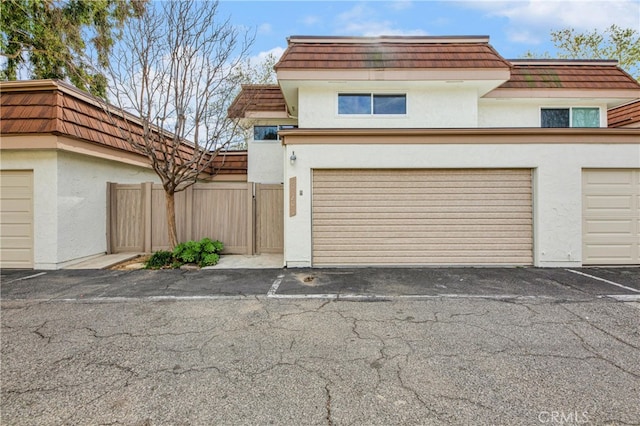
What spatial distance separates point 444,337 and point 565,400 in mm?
1246

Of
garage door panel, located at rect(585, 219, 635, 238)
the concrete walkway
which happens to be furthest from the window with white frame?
garage door panel, located at rect(585, 219, 635, 238)

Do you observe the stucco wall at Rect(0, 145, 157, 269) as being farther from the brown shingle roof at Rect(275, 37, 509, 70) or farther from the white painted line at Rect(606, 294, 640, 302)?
the white painted line at Rect(606, 294, 640, 302)

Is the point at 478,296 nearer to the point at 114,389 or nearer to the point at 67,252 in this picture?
the point at 114,389

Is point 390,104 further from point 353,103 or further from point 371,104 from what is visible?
point 353,103

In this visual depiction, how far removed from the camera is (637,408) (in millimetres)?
2365

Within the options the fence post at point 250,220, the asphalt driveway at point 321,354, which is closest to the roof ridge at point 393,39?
the fence post at point 250,220

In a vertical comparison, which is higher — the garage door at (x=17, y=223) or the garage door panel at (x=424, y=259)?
the garage door at (x=17, y=223)

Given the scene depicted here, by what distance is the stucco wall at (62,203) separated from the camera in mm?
7117

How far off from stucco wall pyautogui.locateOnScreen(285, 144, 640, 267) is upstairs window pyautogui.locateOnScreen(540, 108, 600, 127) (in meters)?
3.81

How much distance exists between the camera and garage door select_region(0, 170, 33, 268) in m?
7.17

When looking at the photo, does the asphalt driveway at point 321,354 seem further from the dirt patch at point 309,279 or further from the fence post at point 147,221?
the fence post at point 147,221

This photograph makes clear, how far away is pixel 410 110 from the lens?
9391 mm

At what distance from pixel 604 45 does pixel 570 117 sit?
15.4 meters

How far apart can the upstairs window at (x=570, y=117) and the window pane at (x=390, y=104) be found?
521 cm
